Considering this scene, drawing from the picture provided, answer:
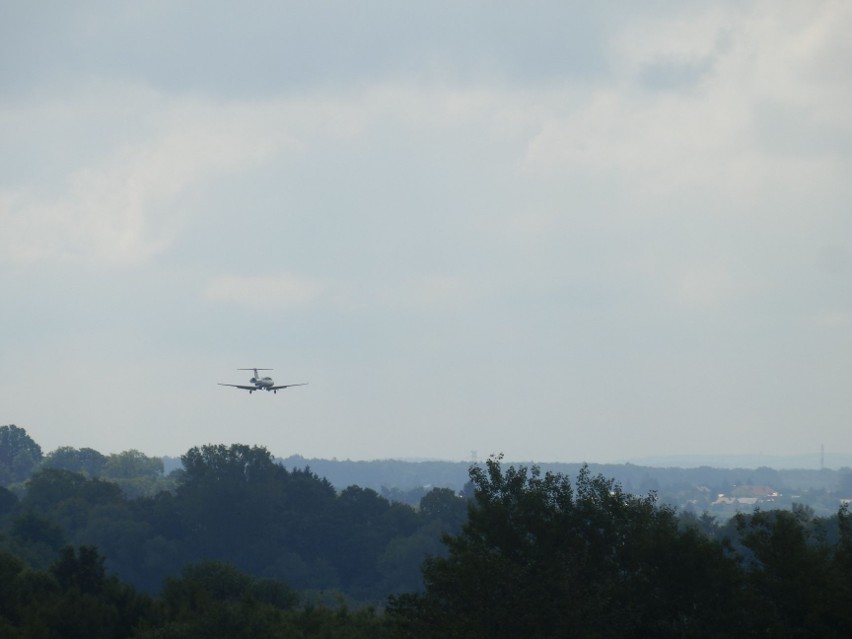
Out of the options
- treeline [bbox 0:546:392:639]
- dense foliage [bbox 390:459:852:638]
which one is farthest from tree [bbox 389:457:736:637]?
treeline [bbox 0:546:392:639]

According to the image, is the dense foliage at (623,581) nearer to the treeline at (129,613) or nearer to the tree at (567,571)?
the tree at (567,571)

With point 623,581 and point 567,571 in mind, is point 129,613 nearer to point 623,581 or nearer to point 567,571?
point 623,581

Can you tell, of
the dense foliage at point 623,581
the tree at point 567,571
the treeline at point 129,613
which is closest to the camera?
the dense foliage at point 623,581

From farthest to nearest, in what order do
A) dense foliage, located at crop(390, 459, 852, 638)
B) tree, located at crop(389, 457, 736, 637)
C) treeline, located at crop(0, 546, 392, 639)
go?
treeline, located at crop(0, 546, 392, 639) → tree, located at crop(389, 457, 736, 637) → dense foliage, located at crop(390, 459, 852, 638)

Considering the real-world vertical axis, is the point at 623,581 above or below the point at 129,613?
above

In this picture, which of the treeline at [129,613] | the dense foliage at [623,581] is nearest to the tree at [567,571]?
the dense foliage at [623,581]

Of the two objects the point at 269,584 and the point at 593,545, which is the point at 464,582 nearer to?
the point at 593,545

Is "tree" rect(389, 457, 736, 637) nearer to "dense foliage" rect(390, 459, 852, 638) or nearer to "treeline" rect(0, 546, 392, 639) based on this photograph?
"dense foliage" rect(390, 459, 852, 638)

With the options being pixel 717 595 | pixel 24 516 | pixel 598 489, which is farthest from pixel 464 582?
pixel 24 516

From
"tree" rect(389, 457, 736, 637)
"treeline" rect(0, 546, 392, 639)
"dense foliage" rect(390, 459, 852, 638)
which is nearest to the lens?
"dense foliage" rect(390, 459, 852, 638)

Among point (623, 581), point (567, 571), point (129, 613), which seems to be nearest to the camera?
point (567, 571)

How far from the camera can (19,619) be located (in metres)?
93.7

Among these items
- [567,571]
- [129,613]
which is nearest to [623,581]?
[567,571]

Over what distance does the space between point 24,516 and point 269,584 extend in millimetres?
69823
